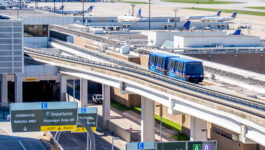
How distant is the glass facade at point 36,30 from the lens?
104 metres

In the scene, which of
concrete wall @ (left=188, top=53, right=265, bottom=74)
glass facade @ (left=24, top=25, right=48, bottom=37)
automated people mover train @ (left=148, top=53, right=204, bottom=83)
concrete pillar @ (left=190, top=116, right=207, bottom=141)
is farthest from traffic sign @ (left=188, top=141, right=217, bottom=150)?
glass facade @ (left=24, top=25, right=48, bottom=37)

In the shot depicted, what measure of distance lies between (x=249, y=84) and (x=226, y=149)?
7.43 m

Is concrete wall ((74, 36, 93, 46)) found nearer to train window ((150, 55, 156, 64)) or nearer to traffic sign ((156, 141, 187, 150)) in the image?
train window ((150, 55, 156, 64))

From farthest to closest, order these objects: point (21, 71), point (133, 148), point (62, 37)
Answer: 1. point (62, 37)
2. point (21, 71)
3. point (133, 148)

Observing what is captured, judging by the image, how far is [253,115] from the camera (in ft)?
126

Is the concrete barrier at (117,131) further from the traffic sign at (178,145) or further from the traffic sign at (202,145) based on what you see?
the traffic sign at (178,145)

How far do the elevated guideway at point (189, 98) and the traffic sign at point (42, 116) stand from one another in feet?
33.0

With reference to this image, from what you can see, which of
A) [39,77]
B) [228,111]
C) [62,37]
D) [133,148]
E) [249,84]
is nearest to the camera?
[133,148]

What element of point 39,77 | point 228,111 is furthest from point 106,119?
point 228,111

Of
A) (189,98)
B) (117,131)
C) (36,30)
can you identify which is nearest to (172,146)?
(189,98)

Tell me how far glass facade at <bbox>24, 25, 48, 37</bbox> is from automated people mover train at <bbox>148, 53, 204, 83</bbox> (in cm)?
→ 4406

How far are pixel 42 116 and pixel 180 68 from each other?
21.4 meters

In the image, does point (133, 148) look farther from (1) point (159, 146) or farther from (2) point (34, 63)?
(2) point (34, 63)

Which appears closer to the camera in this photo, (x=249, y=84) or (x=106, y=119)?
(x=249, y=84)
